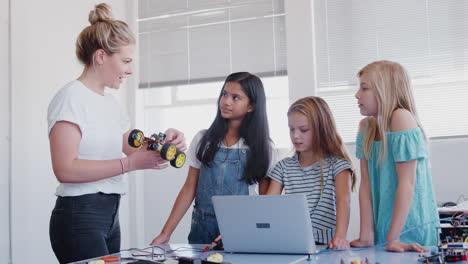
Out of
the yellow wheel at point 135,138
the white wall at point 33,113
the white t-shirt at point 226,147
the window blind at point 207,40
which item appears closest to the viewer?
the yellow wheel at point 135,138

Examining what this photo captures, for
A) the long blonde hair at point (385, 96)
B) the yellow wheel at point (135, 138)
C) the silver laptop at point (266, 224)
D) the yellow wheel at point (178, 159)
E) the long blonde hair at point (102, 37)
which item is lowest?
the silver laptop at point (266, 224)

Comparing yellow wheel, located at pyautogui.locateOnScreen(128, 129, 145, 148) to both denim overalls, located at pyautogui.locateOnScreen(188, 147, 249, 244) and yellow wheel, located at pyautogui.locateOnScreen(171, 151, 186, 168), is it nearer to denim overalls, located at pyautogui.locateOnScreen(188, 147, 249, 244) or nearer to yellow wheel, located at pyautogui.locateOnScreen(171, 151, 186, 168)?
yellow wheel, located at pyautogui.locateOnScreen(171, 151, 186, 168)

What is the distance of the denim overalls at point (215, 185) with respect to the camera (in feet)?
7.57

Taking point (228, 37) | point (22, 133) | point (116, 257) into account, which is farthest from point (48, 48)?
point (116, 257)

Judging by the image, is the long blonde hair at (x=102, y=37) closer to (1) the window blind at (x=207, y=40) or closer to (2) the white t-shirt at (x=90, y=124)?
Answer: (2) the white t-shirt at (x=90, y=124)

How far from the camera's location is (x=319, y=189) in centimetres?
219

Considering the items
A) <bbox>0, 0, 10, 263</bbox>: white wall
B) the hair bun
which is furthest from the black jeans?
<bbox>0, 0, 10, 263</bbox>: white wall

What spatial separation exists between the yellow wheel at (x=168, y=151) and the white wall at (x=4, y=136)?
1.90m

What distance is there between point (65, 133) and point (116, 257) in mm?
441

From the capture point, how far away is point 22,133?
11.1ft

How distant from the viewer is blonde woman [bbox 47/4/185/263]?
1748 millimetres

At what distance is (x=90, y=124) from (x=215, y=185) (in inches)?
27.6

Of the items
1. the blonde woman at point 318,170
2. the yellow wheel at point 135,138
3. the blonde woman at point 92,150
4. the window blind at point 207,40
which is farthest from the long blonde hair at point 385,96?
the window blind at point 207,40

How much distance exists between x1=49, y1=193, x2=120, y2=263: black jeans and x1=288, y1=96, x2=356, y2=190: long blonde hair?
37.1 inches
